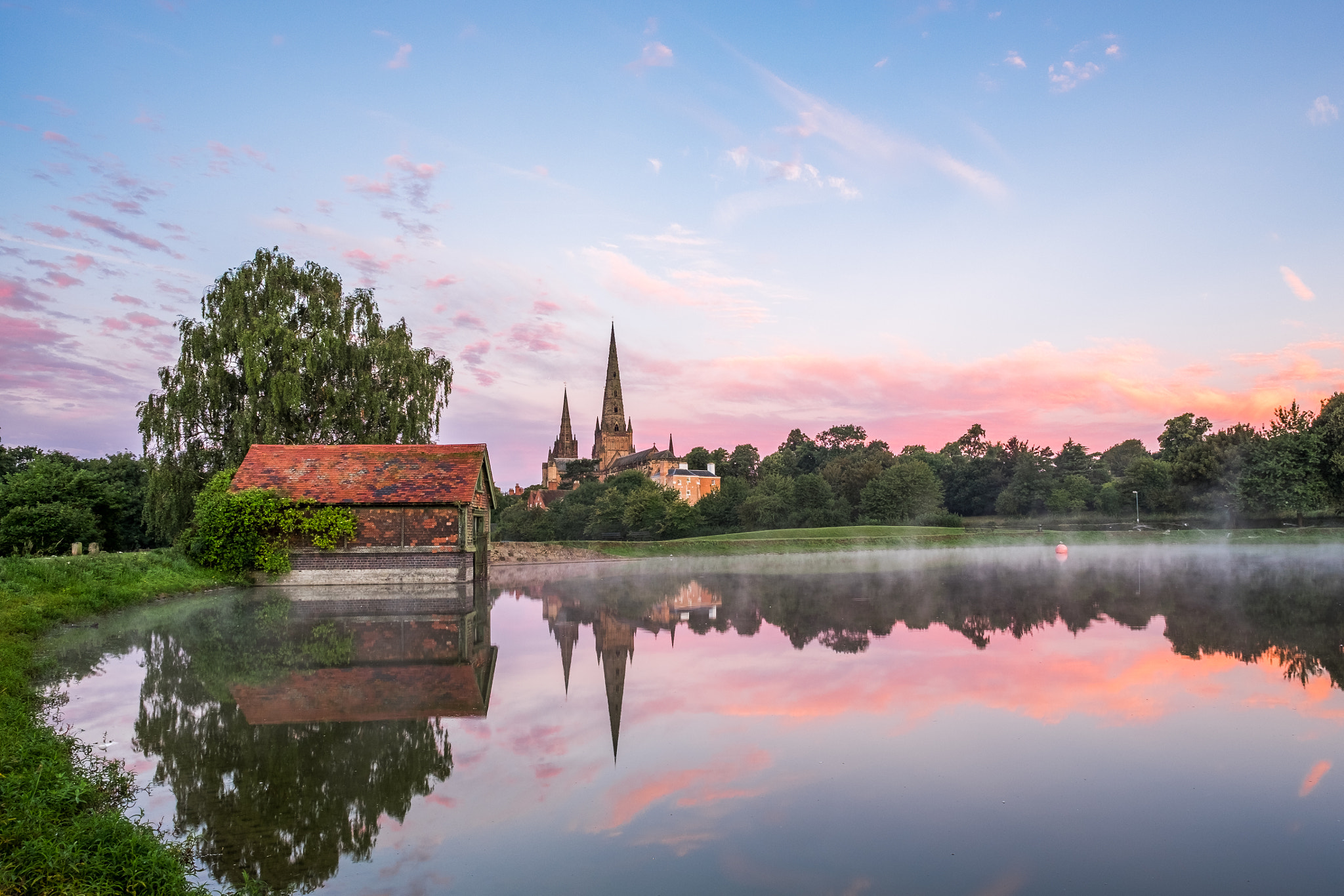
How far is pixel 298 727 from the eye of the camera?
328 inches

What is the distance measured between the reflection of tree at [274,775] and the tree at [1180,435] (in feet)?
233

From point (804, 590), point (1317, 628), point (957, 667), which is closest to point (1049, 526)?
point (804, 590)

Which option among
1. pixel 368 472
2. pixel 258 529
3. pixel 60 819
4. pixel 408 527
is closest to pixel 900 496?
pixel 368 472

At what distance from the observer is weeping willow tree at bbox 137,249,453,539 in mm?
30875

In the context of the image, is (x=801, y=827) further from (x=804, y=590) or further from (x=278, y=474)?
(x=278, y=474)

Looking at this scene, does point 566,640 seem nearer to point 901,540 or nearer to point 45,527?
point 45,527

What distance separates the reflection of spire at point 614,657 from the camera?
8.76 meters

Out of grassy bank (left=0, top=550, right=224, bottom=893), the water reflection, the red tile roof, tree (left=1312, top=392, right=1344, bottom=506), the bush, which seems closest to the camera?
grassy bank (left=0, top=550, right=224, bottom=893)

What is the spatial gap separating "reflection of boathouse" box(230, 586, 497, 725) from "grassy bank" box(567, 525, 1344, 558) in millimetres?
24672

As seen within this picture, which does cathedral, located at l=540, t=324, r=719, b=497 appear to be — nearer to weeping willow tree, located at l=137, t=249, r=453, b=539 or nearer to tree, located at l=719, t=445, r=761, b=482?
tree, located at l=719, t=445, r=761, b=482

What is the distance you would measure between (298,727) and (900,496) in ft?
223

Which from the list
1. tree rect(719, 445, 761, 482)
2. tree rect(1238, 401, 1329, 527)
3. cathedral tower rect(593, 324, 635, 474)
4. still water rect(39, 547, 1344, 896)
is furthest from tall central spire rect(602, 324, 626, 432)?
still water rect(39, 547, 1344, 896)

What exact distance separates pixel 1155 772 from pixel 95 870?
759 centimetres

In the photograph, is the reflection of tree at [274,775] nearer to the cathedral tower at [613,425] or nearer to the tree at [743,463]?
the tree at [743,463]
